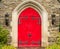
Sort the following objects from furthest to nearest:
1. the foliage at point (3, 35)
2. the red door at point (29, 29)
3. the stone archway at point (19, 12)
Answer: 1. the red door at point (29, 29)
2. the stone archway at point (19, 12)
3. the foliage at point (3, 35)

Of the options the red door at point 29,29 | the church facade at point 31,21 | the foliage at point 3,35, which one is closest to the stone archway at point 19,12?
the church facade at point 31,21

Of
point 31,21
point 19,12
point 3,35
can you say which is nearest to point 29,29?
point 31,21

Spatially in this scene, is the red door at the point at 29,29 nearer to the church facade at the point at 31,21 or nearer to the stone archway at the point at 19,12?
the church facade at the point at 31,21

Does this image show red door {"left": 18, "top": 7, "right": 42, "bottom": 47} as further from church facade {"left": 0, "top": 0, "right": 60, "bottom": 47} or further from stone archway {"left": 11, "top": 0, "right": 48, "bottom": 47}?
stone archway {"left": 11, "top": 0, "right": 48, "bottom": 47}

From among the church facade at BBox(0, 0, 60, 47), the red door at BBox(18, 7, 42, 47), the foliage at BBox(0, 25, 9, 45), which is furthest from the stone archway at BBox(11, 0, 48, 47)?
the foliage at BBox(0, 25, 9, 45)

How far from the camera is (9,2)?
24.4m

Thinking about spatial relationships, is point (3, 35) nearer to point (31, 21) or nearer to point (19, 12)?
point (19, 12)

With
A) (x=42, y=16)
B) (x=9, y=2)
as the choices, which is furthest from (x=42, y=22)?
(x=9, y=2)

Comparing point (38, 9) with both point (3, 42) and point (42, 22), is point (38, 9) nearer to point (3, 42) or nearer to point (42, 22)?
point (42, 22)

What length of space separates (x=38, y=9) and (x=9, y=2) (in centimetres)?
174

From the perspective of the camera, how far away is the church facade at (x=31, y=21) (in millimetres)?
24297

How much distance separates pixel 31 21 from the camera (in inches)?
969

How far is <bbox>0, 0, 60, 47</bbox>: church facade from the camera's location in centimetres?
2430

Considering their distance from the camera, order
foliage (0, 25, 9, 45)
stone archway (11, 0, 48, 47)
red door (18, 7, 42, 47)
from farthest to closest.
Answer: red door (18, 7, 42, 47) < stone archway (11, 0, 48, 47) < foliage (0, 25, 9, 45)
